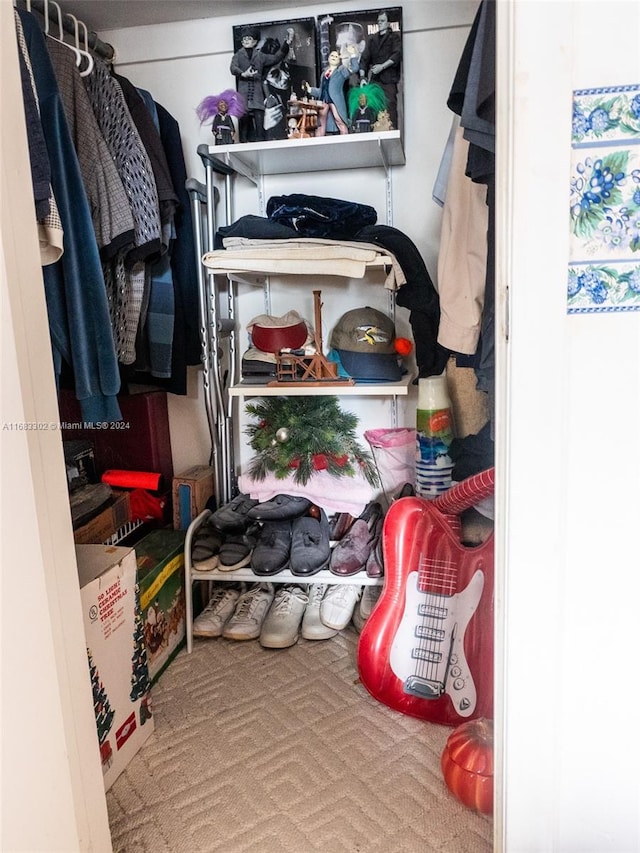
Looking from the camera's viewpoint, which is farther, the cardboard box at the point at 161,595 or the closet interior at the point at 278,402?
the cardboard box at the point at 161,595

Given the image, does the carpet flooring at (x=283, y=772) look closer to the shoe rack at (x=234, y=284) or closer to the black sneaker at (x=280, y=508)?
the shoe rack at (x=234, y=284)

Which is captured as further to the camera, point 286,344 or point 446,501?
point 286,344

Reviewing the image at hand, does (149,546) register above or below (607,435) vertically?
below

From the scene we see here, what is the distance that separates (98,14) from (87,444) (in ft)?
4.19

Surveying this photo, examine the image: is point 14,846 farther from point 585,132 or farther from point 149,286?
point 149,286

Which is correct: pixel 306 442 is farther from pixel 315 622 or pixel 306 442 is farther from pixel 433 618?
pixel 433 618

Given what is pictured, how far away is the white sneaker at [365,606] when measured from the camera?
5.75 ft

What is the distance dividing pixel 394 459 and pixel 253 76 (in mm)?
1179

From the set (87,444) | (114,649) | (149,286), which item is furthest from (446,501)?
(87,444)

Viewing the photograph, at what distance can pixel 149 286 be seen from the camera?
1.73 m

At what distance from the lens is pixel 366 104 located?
63.3 inches

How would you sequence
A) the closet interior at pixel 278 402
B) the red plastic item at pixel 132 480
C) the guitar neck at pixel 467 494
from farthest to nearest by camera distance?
the red plastic item at pixel 132 480 < the guitar neck at pixel 467 494 < the closet interior at pixel 278 402

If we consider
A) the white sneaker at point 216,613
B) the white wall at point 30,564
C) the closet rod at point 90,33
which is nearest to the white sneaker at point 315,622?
the white sneaker at point 216,613

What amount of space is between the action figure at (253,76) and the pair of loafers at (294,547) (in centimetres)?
113
